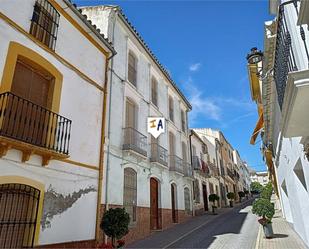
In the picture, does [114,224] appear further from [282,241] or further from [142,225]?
[282,241]

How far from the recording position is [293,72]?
3.32 m

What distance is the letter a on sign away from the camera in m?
13.9

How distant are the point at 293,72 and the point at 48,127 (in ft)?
21.8

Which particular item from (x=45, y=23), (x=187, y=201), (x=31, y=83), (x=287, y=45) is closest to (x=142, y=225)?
(x=187, y=201)

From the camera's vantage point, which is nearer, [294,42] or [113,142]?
[294,42]

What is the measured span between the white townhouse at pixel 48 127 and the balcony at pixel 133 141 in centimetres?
193

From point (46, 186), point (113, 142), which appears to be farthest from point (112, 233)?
point (113, 142)

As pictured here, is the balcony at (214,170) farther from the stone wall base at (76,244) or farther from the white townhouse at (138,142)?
the stone wall base at (76,244)

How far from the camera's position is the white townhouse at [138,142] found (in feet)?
38.3

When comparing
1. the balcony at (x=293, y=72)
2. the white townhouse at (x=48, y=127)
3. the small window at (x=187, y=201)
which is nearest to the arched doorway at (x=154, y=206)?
the small window at (x=187, y=201)

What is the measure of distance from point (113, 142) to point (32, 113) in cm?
443

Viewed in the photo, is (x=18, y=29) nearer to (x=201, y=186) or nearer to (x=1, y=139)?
(x=1, y=139)

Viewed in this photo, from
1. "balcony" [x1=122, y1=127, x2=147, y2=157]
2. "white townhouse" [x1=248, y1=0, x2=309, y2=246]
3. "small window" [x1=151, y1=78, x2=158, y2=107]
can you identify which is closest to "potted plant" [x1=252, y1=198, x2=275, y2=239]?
"white townhouse" [x1=248, y1=0, x2=309, y2=246]

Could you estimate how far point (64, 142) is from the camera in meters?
8.11
